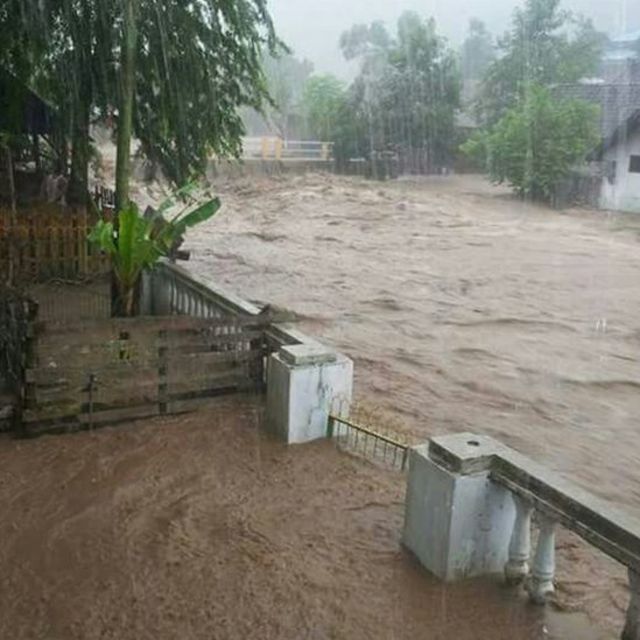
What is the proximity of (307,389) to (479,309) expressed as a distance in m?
8.96

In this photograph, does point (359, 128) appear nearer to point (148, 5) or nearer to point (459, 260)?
point (459, 260)

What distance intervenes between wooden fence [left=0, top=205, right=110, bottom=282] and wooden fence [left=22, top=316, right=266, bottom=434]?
5.21 meters

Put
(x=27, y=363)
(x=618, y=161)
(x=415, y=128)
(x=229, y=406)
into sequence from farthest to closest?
(x=415, y=128) < (x=618, y=161) < (x=229, y=406) < (x=27, y=363)

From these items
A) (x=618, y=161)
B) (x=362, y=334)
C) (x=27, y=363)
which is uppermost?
(x=618, y=161)

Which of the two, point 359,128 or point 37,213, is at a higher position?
point 359,128

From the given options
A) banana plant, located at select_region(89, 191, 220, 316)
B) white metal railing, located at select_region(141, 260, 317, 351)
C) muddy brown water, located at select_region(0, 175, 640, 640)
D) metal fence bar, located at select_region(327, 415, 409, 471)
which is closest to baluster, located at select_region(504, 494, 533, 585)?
muddy brown water, located at select_region(0, 175, 640, 640)

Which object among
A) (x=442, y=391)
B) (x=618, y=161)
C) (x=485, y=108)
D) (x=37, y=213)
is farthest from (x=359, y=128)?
(x=442, y=391)

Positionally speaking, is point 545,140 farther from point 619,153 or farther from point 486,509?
point 486,509

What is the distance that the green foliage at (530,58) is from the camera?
1602 inches

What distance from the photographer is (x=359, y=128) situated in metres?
39.4

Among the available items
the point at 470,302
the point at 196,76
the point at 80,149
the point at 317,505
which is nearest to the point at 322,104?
the point at 470,302

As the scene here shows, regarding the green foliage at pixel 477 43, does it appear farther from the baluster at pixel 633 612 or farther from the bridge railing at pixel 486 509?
the baluster at pixel 633 612

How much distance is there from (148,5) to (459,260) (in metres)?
11.9

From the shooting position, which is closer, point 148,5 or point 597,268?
point 148,5
